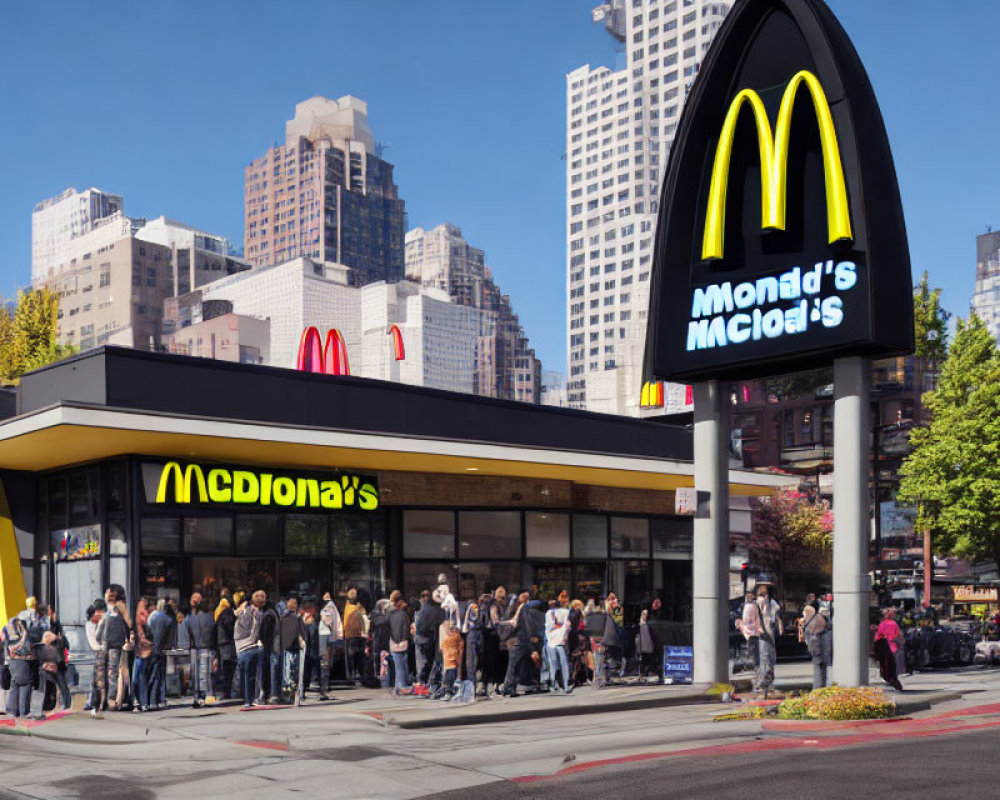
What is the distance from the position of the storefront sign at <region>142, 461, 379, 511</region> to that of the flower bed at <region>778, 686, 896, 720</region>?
11.5 meters

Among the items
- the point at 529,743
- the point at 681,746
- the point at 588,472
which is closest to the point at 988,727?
the point at 681,746

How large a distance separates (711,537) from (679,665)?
3383mm

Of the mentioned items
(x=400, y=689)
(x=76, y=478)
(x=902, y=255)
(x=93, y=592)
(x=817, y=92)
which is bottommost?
(x=400, y=689)

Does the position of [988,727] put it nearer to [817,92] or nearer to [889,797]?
[889,797]

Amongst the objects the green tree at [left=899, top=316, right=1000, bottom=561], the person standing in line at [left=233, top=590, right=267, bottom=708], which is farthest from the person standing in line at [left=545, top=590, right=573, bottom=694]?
the green tree at [left=899, top=316, right=1000, bottom=561]

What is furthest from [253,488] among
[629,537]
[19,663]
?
[629,537]

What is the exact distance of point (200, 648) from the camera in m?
22.7

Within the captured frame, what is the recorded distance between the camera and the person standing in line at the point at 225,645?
22.8 metres

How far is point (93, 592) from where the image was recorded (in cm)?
2545

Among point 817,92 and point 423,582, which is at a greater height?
point 817,92

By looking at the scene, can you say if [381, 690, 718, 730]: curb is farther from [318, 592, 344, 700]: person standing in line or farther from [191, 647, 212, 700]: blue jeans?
[318, 592, 344, 700]: person standing in line

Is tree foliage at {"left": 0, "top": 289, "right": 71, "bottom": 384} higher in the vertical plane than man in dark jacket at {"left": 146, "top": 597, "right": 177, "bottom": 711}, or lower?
higher

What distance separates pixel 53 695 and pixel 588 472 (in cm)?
1390

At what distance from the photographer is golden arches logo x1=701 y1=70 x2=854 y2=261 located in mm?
20234
